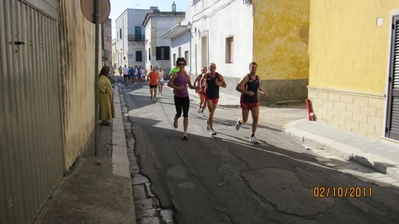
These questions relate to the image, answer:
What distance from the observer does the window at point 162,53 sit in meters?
44.4

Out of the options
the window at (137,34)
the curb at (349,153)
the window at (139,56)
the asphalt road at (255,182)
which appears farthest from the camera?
the window at (137,34)

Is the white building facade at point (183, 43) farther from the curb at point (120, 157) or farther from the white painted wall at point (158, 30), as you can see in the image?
the curb at point (120, 157)

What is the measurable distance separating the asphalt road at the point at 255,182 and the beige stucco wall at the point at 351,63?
1.64 m

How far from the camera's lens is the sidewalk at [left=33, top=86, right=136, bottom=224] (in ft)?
12.9

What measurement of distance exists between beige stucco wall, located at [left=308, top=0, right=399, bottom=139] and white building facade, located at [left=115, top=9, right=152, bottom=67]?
45.2m

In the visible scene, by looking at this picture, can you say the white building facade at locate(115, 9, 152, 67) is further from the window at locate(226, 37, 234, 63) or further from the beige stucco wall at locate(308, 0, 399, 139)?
the beige stucco wall at locate(308, 0, 399, 139)

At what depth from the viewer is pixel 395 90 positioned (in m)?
7.41

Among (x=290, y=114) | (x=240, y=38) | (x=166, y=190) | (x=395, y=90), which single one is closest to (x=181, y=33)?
(x=240, y=38)

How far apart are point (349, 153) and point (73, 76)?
5.07 meters

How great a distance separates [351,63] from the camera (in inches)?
347

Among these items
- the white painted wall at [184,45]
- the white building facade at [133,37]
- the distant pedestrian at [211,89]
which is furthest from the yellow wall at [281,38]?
the white building facade at [133,37]

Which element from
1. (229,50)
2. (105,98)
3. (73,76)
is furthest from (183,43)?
(73,76)

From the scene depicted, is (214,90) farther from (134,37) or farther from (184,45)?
(134,37)

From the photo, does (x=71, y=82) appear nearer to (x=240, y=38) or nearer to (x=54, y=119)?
(x=54, y=119)
